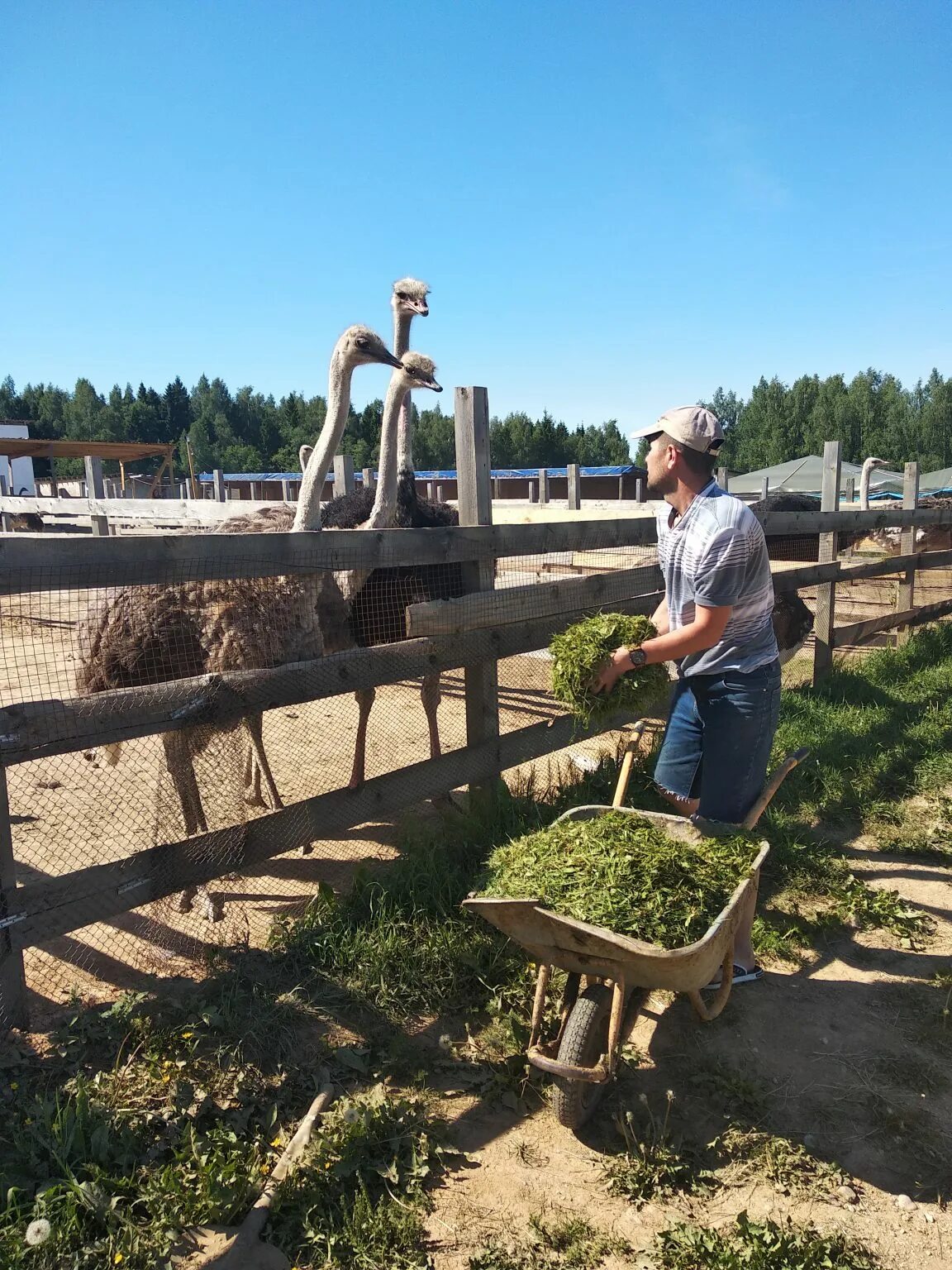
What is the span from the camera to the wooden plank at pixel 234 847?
2877mm

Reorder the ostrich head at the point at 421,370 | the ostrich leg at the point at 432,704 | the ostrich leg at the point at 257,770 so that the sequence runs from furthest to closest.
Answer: the ostrich head at the point at 421,370 < the ostrich leg at the point at 432,704 < the ostrich leg at the point at 257,770

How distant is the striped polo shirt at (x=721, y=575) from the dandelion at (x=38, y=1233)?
2.51 m

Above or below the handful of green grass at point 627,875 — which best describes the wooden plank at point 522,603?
above

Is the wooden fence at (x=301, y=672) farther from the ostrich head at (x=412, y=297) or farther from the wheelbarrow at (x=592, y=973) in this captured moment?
the ostrich head at (x=412, y=297)

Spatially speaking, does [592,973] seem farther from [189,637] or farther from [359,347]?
[359,347]

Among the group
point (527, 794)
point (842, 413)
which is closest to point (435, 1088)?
point (527, 794)

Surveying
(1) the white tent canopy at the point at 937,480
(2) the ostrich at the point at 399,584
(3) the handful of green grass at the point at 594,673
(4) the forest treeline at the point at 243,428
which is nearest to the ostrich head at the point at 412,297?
(2) the ostrich at the point at 399,584

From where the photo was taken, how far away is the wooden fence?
2838mm

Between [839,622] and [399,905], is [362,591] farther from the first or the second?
[839,622]

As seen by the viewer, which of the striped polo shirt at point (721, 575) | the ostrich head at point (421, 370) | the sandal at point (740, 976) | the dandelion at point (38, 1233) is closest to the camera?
the dandelion at point (38, 1233)

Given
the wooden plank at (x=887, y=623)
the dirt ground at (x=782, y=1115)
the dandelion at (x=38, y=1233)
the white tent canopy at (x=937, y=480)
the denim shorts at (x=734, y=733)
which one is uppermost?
the white tent canopy at (x=937, y=480)

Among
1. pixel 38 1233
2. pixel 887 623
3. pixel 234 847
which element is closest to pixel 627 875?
pixel 234 847

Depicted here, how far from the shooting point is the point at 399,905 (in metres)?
3.68

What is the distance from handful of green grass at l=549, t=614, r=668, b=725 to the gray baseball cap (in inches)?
29.1
